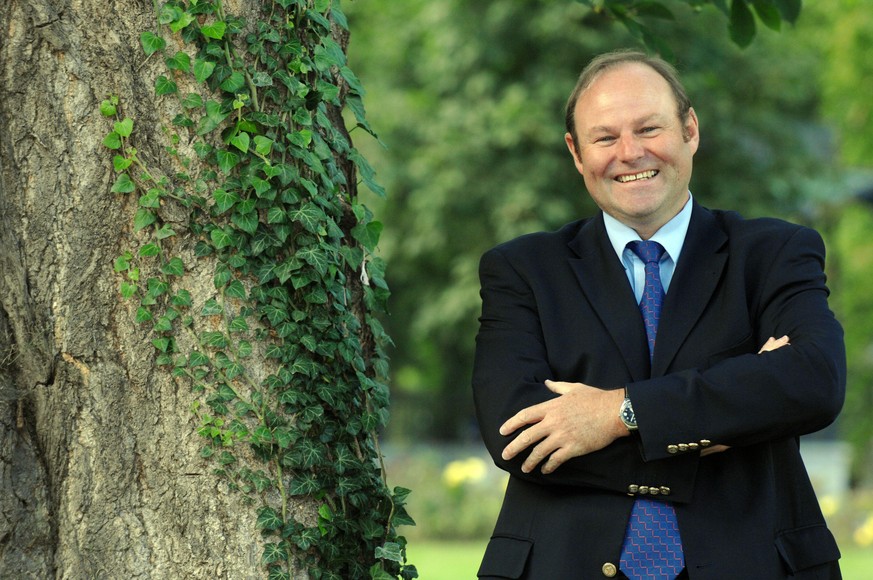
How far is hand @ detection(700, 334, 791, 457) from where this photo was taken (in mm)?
3180

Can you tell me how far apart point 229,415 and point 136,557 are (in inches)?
17.3

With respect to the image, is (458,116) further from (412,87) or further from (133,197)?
(133,197)

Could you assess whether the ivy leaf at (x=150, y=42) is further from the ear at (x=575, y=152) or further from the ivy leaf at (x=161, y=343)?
the ear at (x=575, y=152)

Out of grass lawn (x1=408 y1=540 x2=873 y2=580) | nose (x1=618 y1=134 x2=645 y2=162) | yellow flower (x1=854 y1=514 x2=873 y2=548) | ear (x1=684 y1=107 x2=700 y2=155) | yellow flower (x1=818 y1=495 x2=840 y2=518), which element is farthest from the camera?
yellow flower (x1=818 y1=495 x2=840 y2=518)

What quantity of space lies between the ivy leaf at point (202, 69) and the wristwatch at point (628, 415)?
1376 millimetres

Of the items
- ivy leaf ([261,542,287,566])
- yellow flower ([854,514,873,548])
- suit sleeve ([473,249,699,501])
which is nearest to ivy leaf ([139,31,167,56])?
suit sleeve ([473,249,699,501])

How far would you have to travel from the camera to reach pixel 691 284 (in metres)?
3.45

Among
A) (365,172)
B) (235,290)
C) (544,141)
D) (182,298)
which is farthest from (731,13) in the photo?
(544,141)

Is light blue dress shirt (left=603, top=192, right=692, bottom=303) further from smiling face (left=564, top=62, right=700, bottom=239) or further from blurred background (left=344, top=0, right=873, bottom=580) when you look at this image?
Result: blurred background (left=344, top=0, right=873, bottom=580)

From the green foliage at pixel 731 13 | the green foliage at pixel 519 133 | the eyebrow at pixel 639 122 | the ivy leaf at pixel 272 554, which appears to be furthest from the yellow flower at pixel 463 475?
the ivy leaf at pixel 272 554

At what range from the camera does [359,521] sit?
11.3ft

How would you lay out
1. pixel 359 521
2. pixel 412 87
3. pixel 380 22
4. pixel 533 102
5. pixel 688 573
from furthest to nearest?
pixel 380 22 → pixel 412 87 → pixel 533 102 → pixel 359 521 → pixel 688 573

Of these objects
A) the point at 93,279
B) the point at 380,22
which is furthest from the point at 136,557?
the point at 380,22

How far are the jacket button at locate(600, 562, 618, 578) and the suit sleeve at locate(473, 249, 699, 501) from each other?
0.19 meters
